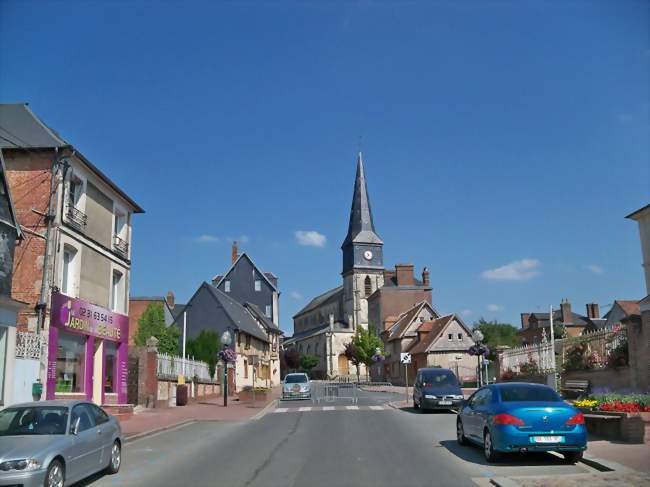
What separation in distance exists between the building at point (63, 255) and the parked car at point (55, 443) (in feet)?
30.9

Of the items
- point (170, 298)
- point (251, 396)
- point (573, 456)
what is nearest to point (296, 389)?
point (251, 396)

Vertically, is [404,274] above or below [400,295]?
above

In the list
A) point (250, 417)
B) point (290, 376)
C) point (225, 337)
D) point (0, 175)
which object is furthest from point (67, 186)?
point (290, 376)

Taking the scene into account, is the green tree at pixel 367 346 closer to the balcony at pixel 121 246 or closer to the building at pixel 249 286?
the building at pixel 249 286

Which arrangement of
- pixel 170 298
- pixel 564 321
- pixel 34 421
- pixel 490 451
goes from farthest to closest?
pixel 564 321, pixel 170 298, pixel 490 451, pixel 34 421

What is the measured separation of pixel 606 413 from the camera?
13469mm

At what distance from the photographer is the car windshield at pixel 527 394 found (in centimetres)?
1129

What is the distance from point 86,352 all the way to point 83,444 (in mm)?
14112

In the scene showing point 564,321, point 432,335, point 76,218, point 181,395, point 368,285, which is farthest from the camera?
point 368,285

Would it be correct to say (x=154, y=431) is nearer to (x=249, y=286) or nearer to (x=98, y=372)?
(x=98, y=372)

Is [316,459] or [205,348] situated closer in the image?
[316,459]

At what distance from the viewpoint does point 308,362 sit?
10756cm

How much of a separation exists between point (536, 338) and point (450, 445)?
67515 mm

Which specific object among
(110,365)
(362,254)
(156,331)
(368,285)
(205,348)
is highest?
(362,254)
